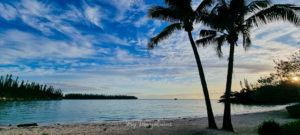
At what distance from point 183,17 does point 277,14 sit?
16.1 feet

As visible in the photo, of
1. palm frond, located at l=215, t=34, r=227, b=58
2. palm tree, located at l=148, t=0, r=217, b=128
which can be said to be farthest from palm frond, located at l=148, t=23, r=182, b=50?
palm frond, located at l=215, t=34, r=227, b=58

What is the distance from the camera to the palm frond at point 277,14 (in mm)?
7880

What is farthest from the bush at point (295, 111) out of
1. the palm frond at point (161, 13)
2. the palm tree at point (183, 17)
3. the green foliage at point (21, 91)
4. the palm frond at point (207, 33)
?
the green foliage at point (21, 91)

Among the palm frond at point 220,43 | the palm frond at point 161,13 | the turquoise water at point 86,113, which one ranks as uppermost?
the palm frond at point 161,13

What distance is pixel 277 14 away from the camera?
840 cm

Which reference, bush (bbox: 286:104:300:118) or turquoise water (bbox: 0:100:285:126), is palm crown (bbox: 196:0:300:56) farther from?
turquoise water (bbox: 0:100:285:126)

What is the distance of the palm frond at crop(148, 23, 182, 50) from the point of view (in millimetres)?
11535

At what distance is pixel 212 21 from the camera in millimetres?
8797

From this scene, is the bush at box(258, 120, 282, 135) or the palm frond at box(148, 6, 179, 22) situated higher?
the palm frond at box(148, 6, 179, 22)

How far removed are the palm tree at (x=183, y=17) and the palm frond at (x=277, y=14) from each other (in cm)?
288

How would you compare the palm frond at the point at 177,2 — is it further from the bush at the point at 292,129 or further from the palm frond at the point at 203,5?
the bush at the point at 292,129

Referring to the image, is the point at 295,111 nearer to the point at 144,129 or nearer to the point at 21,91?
the point at 144,129

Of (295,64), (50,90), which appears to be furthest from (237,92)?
(50,90)

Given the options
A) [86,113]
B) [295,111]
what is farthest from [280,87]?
[86,113]
